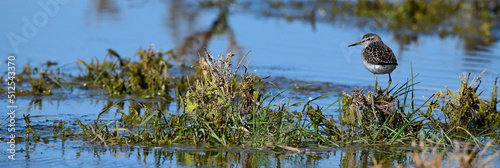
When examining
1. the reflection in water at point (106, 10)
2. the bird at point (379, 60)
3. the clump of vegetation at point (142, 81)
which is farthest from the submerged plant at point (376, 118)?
the reflection in water at point (106, 10)

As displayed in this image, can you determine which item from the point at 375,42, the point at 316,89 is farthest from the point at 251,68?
the point at 375,42

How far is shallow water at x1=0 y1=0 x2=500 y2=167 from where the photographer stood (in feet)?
20.2

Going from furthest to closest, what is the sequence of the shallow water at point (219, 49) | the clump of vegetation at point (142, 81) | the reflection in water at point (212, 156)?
the clump of vegetation at point (142, 81) < the shallow water at point (219, 49) < the reflection in water at point (212, 156)

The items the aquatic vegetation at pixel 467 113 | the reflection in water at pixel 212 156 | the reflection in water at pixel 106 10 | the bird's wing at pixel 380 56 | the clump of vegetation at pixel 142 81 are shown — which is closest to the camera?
the reflection in water at pixel 212 156

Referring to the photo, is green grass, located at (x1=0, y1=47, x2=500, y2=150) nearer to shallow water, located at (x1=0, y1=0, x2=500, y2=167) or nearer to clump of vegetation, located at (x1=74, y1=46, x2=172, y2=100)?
→ shallow water, located at (x1=0, y1=0, x2=500, y2=167)

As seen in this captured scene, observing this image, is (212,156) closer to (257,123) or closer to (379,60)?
(257,123)

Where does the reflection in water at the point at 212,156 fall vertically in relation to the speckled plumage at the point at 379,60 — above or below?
below

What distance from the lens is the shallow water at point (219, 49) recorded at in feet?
20.2

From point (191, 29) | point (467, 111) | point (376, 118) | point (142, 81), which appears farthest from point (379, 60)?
point (191, 29)

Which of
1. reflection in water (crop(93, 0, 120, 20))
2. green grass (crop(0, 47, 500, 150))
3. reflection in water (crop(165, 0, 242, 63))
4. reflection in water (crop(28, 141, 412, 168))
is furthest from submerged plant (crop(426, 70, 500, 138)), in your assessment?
reflection in water (crop(93, 0, 120, 20))

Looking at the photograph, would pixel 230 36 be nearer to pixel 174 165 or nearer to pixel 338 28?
→ pixel 338 28

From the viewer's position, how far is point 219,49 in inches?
487

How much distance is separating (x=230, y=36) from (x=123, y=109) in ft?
20.1

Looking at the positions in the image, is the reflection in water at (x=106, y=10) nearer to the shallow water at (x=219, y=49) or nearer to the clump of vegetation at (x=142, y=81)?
the shallow water at (x=219, y=49)
